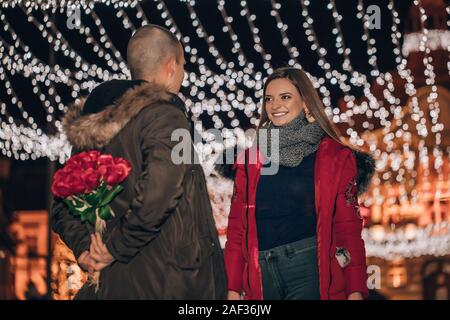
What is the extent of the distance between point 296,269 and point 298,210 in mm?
286

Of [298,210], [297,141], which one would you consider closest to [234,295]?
[298,210]

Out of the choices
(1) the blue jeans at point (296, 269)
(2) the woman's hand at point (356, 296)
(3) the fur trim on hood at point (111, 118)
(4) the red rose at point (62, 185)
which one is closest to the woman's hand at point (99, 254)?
(4) the red rose at point (62, 185)

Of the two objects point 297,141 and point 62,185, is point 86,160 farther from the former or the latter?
point 297,141

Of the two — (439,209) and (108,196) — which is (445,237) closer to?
(439,209)

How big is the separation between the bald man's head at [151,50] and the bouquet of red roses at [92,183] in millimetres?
470

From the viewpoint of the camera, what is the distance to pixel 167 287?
361 cm

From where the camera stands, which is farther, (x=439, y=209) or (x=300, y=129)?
(x=439, y=209)


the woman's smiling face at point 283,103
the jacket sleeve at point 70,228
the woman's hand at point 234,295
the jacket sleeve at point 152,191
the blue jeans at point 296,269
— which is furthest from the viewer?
the woman's smiling face at point 283,103

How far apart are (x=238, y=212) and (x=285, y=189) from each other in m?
0.27

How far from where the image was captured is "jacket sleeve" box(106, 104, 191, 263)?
3.48m

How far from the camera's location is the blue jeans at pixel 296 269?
160 inches

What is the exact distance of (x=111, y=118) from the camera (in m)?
3.67

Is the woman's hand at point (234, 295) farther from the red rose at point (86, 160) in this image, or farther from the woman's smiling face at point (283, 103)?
the red rose at point (86, 160)

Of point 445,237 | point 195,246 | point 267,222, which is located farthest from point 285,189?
point 445,237
